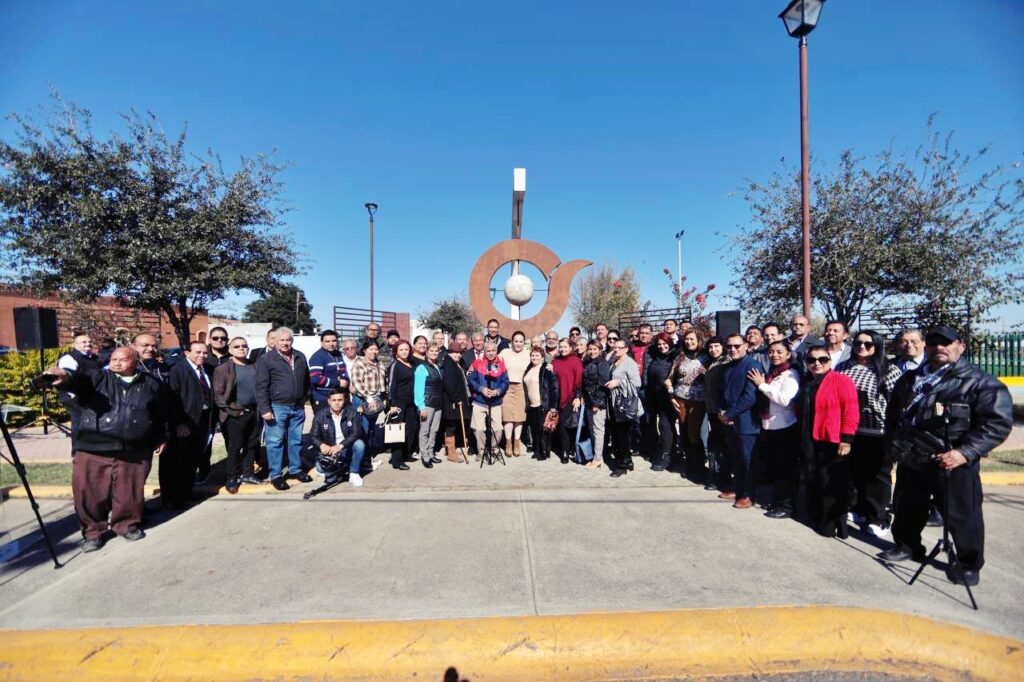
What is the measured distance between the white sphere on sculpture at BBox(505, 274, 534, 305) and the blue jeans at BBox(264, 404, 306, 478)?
273 inches

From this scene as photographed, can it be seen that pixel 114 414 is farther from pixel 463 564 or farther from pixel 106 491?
pixel 463 564

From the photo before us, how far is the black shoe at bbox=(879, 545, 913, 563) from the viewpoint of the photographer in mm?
3545

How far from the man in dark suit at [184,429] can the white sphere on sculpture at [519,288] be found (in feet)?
24.6

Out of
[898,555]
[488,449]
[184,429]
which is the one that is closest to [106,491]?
[184,429]

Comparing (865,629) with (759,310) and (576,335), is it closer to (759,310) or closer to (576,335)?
(576,335)

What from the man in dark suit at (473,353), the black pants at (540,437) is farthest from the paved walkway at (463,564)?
the man in dark suit at (473,353)

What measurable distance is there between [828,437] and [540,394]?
3.62 metres

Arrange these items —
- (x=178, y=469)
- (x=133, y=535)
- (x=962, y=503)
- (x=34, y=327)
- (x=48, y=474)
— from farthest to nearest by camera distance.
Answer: (x=48, y=474) < (x=34, y=327) < (x=178, y=469) < (x=133, y=535) < (x=962, y=503)

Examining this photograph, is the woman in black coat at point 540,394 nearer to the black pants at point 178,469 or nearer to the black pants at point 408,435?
the black pants at point 408,435

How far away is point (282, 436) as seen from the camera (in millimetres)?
5426

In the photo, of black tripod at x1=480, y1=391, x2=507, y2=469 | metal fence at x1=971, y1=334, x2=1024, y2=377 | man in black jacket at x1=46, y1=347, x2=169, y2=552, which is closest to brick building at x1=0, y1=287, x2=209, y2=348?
man in black jacket at x1=46, y1=347, x2=169, y2=552

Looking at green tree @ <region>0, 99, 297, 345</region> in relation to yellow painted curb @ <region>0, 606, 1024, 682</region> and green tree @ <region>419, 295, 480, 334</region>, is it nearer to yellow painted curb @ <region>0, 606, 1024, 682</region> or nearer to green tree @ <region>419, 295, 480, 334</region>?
yellow painted curb @ <region>0, 606, 1024, 682</region>

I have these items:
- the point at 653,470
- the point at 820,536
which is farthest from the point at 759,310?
the point at 820,536

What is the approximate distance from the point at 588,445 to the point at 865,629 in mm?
3931
